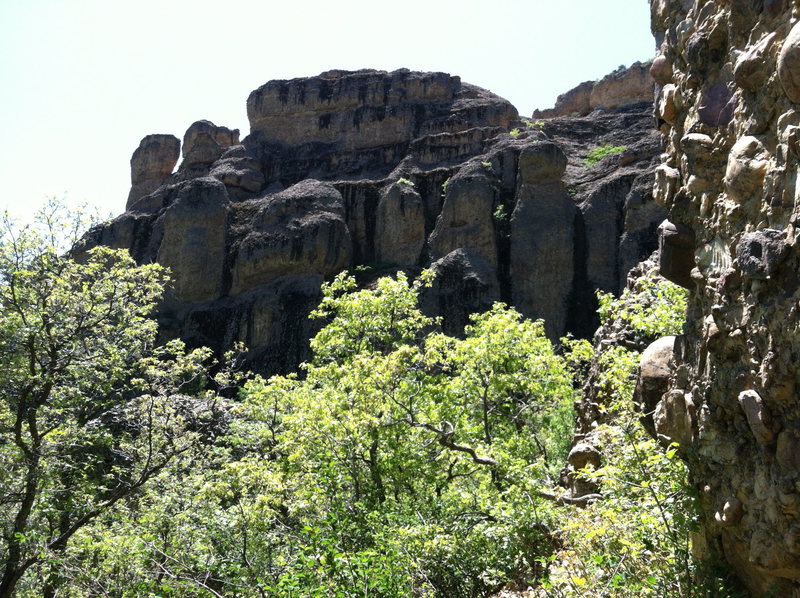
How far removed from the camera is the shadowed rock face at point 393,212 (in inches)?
1455

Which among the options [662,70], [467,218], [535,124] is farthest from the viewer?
[535,124]

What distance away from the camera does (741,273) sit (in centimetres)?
459

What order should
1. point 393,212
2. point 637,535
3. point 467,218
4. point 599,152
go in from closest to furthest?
point 637,535 < point 467,218 < point 393,212 < point 599,152

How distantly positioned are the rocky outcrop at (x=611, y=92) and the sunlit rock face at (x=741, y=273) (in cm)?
5429

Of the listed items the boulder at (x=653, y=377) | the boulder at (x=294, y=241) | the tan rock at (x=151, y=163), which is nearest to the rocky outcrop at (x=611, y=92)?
the boulder at (x=294, y=241)

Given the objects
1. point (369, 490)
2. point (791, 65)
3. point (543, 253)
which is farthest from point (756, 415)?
point (543, 253)

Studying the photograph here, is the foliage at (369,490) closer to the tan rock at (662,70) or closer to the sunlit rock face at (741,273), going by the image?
the sunlit rock face at (741,273)

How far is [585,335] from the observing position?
35469 mm

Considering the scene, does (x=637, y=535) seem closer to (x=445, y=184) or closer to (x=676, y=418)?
(x=676, y=418)

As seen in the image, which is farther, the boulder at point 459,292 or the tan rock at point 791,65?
Answer: the boulder at point 459,292

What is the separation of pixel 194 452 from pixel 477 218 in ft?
87.5

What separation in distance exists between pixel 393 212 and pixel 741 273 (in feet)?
127

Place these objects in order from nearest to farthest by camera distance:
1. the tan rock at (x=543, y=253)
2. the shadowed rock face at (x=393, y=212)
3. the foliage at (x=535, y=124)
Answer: the tan rock at (x=543, y=253)
the shadowed rock face at (x=393, y=212)
the foliage at (x=535, y=124)

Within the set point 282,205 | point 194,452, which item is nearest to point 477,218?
point 282,205
